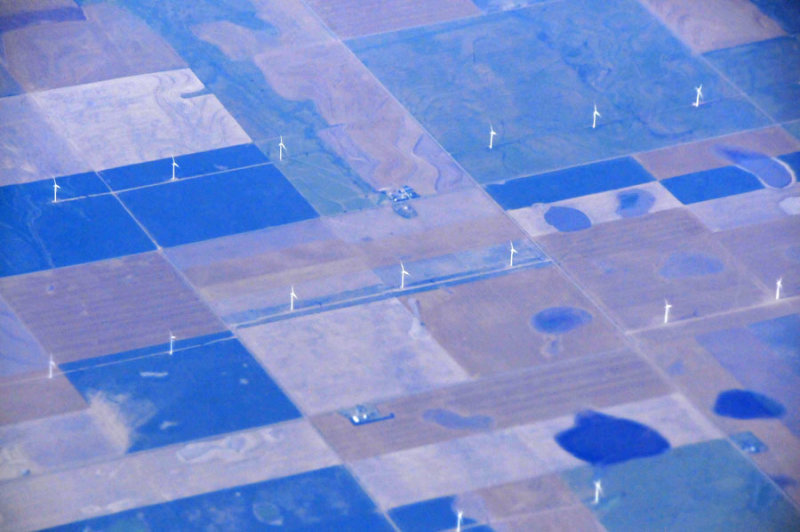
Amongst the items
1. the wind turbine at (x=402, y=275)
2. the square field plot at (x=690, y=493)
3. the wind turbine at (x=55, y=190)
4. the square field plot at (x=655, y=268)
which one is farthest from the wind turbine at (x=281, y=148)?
the square field plot at (x=690, y=493)

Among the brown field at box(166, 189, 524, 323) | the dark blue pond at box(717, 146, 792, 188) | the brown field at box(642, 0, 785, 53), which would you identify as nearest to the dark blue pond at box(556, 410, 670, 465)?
the brown field at box(166, 189, 524, 323)

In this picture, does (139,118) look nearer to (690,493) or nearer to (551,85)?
(551,85)

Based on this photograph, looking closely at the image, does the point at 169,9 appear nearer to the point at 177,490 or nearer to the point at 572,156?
the point at 572,156

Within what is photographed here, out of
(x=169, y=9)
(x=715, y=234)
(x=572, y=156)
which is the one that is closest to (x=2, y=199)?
(x=169, y=9)

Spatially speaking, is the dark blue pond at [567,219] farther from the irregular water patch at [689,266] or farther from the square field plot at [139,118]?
the square field plot at [139,118]

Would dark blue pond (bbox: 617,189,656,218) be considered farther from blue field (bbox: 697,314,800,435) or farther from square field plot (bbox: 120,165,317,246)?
square field plot (bbox: 120,165,317,246)
